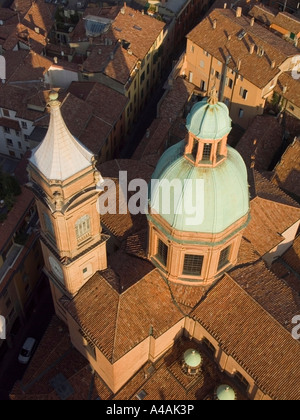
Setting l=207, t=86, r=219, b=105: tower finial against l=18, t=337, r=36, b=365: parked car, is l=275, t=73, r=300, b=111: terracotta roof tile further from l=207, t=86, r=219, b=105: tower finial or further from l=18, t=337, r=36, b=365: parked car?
l=18, t=337, r=36, b=365: parked car

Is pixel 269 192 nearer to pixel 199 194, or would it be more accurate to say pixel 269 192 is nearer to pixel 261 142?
pixel 261 142

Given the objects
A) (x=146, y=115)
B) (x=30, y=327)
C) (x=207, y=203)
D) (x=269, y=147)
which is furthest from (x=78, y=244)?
(x=146, y=115)

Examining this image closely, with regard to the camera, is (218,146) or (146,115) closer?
(218,146)

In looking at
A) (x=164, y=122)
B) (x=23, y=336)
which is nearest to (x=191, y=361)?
(x=23, y=336)

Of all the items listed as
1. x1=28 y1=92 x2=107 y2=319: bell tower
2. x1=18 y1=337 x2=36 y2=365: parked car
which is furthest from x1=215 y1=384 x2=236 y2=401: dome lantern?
x1=18 y1=337 x2=36 y2=365: parked car

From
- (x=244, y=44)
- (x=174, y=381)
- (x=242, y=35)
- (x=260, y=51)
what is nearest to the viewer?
(x=174, y=381)

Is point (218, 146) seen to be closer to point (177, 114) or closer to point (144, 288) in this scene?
point (144, 288)
